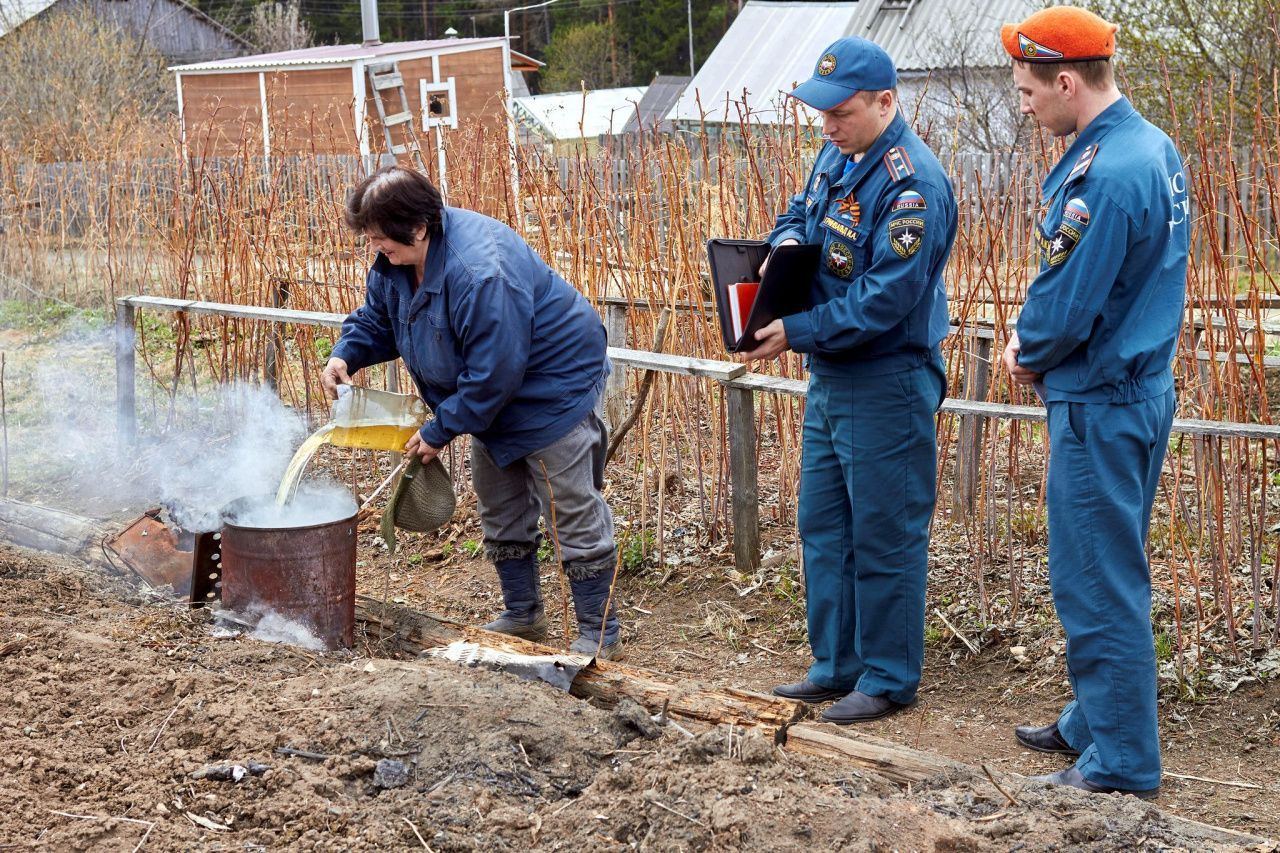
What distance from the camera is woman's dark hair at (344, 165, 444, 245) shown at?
141 inches

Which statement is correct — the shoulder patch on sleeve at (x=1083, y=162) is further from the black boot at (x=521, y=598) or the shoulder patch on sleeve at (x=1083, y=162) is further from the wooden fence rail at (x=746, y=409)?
the black boot at (x=521, y=598)

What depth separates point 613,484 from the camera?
6180mm

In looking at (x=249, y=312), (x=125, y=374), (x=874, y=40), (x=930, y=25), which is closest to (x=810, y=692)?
(x=249, y=312)

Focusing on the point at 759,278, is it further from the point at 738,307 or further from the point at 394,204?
the point at 394,204

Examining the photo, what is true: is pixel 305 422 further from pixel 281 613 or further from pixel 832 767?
pixel 832 767

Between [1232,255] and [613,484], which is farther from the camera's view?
[613,484]

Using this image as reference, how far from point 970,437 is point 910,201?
2187 millimetres

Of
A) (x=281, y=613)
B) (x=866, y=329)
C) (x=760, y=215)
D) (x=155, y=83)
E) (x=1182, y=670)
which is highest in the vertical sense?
(x=155, y=83)

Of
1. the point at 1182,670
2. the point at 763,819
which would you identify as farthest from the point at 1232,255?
the point at 763,819

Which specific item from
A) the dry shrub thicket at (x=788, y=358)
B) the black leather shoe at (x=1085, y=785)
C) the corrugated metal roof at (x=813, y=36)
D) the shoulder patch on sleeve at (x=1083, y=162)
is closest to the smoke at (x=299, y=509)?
the dry shrub thicket at (x=788, y=358)

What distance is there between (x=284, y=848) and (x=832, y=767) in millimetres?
1289

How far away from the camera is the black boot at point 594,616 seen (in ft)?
13.9

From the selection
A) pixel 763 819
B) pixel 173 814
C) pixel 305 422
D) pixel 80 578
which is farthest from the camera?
pixel 305 422

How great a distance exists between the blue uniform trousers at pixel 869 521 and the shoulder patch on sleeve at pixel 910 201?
48 cm
